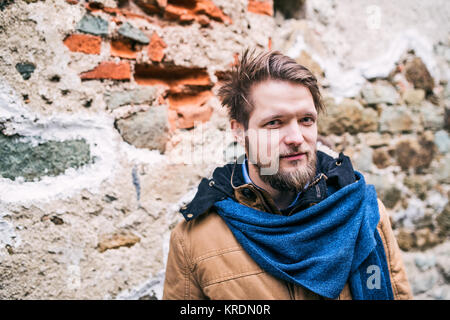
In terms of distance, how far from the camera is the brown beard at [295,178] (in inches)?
45.3

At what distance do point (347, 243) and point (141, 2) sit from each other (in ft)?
4.50

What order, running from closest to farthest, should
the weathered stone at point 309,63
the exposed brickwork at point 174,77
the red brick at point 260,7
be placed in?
the exposed brickwork at point 174,77 → the red brick at point 260,7 → the weathered stone at point 309,63

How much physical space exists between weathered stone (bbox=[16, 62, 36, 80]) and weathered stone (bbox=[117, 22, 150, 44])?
0.39 metres

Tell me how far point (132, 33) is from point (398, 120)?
1.90m

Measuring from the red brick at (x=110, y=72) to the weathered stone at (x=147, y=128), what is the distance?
189 mm

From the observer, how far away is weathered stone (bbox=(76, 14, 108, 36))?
4.20 ft

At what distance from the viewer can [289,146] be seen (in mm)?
1166

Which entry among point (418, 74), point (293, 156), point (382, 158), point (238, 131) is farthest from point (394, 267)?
point (418, 74)

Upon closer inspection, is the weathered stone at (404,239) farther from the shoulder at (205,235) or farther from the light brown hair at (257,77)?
the shoulder at (205,235)

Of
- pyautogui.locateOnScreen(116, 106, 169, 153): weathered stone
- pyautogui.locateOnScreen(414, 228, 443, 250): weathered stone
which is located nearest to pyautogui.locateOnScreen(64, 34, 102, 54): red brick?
pyautogui.locateOnScreen(116, 106, 169, 153): weathered stone

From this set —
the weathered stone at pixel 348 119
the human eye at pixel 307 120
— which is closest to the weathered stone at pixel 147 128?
the human eye at pixel 307 120

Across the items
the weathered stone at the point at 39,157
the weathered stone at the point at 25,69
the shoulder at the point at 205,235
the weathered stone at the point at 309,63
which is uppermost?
the weathered stone at the point at 309,63

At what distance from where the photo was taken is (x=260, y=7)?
175 centimetres
